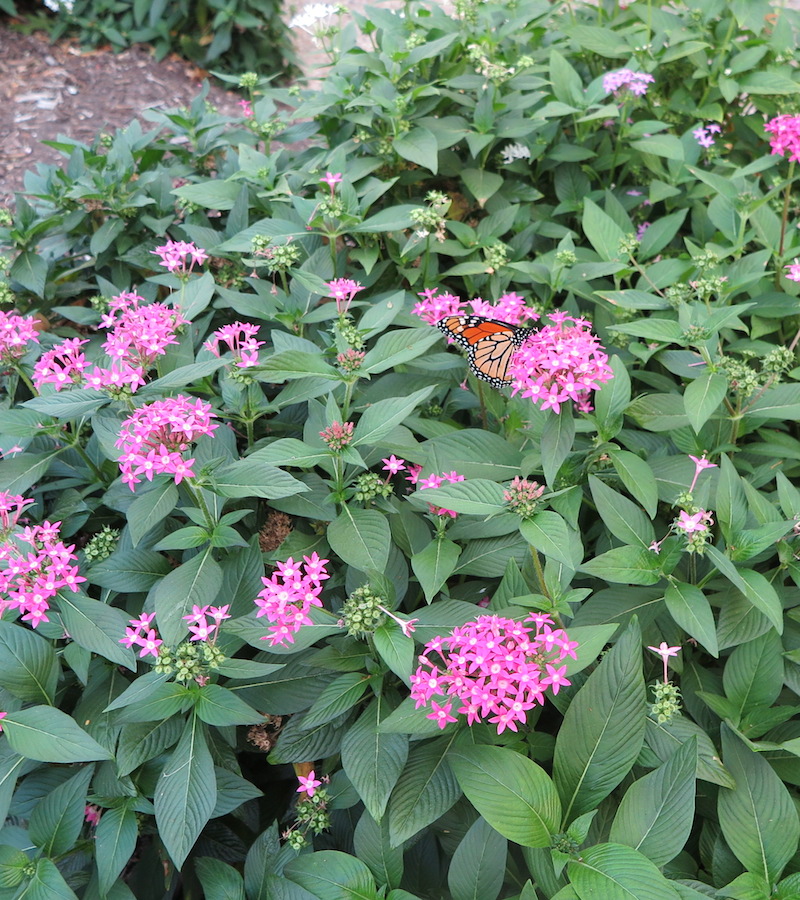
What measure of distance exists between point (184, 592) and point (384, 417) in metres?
0.68

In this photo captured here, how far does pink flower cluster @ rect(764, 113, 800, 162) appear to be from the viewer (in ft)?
9.09

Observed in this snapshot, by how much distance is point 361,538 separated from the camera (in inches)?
78.1

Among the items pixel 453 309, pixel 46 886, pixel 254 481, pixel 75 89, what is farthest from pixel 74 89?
pixel 46 886

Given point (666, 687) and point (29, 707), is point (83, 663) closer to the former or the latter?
point (29, 707)

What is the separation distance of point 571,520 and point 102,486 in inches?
56.7

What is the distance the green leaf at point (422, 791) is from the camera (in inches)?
72.6

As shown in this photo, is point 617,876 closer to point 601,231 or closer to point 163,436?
point 163,436

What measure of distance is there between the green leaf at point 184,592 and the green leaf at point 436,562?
1.71ft

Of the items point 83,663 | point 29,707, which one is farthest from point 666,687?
point 29,707

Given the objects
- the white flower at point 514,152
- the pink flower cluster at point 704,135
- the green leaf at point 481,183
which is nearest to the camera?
the green leaf at point 481,183

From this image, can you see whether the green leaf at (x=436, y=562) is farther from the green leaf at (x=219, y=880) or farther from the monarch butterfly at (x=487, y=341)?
the green leaf at (x=219, y=880)

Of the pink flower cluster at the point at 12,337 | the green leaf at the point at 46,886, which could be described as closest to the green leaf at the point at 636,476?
the green leaf at the point at 46,886

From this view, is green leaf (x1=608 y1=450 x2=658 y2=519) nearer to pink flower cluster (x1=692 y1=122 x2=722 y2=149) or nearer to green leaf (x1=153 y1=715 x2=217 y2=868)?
green leaf (x1=153 y1=715 x2=217 y2=868)

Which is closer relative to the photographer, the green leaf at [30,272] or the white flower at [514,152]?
the green leaf at [30,272]
